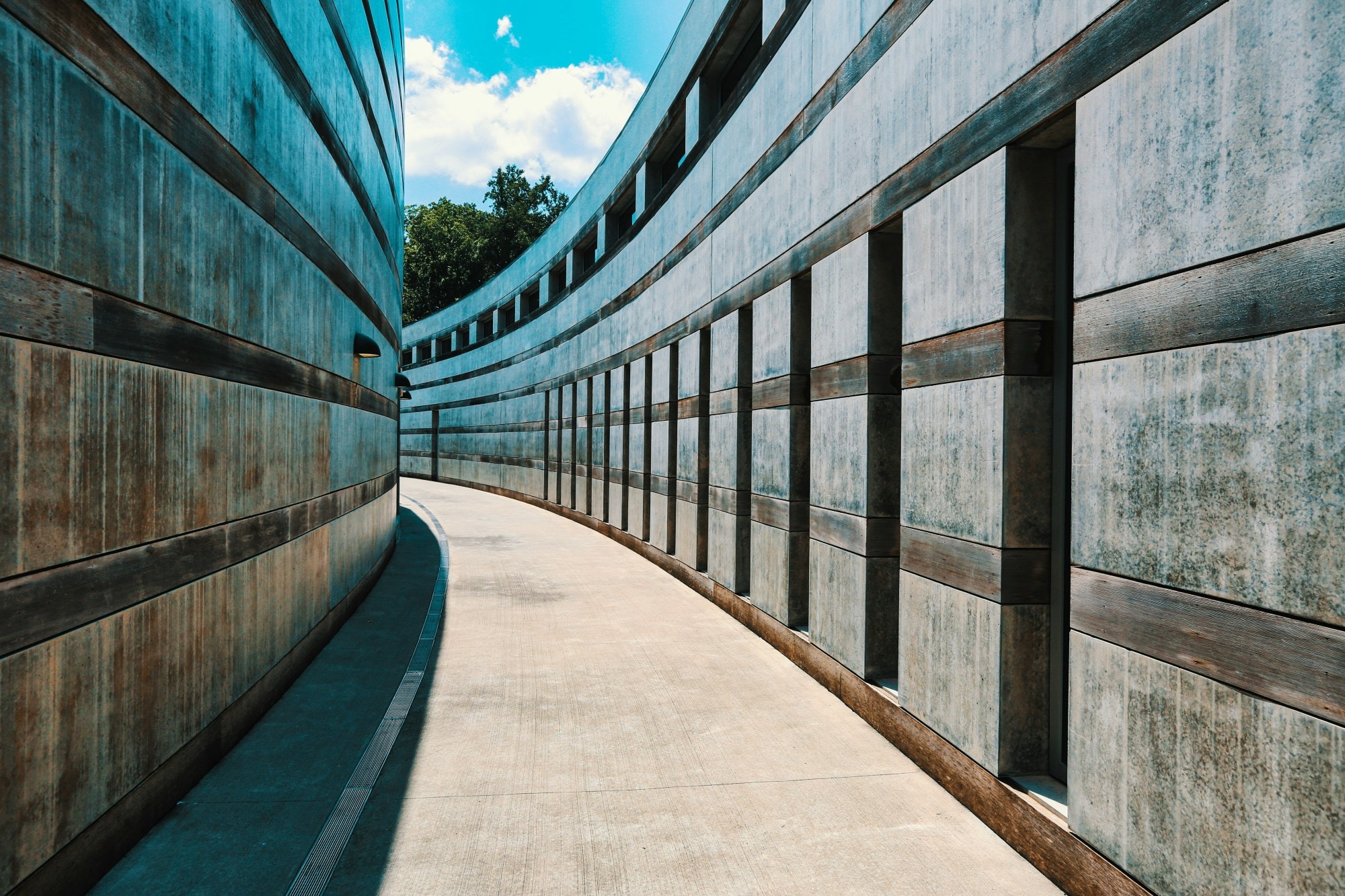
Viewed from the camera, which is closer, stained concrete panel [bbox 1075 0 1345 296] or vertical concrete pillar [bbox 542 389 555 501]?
stained concrete panel [bbox 1075 0 1345 296]

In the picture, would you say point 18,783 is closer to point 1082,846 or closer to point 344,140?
point 1082,846

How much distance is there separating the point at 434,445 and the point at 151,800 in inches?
1750

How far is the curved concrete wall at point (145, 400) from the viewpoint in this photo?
12.8 ft

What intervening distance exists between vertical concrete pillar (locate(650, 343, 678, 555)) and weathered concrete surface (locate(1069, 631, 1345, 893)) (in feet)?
38.3

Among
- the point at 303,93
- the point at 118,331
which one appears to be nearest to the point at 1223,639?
the point at 118,331

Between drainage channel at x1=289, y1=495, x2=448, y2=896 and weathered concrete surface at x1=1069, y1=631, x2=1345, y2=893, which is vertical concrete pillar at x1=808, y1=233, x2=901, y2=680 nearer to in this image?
weathered concrete surface at x1=1069, y1=631, x2=1345, y2=893

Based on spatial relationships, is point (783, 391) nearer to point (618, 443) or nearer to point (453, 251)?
point (618, 443)

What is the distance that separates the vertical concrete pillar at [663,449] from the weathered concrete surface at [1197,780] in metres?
11.7

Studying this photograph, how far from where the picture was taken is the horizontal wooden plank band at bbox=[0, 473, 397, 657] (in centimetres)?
388

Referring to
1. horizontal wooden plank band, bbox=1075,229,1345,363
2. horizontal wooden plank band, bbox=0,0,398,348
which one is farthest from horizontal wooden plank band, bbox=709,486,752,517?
horizontal wooden plank band, bbox=1075,229,1345,363

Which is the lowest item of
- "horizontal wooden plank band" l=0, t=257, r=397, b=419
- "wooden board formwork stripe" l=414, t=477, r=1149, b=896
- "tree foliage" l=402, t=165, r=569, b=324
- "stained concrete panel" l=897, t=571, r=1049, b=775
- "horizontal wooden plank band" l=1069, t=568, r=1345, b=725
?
"wooden board formwork stripe" l=414, t=477, r=1149, b=896

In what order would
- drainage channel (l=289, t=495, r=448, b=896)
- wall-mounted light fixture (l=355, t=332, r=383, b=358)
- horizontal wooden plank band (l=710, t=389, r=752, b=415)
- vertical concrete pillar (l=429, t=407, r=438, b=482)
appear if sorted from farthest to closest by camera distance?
1. vertical concrete pillar (l=429, t=407, r=438, b=482)
2. wall-mounted light fixture (l=355, t=332, r=383, b=358)
3. horizontal wooden plank band (l=710, t=389, r=752, b=415)
4. drainage channel (l=289, t=495, r=448, b=896)

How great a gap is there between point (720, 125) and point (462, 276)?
2716 inches

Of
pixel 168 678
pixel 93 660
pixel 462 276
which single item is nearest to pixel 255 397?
pixel 168 678
